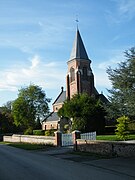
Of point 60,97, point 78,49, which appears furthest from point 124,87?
point 60,97

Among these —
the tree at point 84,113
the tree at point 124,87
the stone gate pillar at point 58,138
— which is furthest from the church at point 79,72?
the stone gate pillar at point 58,138

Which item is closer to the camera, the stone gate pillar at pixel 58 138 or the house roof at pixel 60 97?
the stone gate pillar at pixel 58 138

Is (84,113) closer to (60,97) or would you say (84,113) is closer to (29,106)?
(29,106)

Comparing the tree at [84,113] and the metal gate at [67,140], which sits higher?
the tree at [84,113]

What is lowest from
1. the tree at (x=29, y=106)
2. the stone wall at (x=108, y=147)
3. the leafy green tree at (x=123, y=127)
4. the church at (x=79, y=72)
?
the stone wall at (x=108, y=147)

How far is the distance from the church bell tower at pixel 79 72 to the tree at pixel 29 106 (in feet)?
28.5

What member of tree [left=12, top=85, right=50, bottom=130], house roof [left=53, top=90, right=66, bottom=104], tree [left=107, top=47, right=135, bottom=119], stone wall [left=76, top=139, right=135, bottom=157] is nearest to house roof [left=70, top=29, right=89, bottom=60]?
tree [left=12, top=85, right=50, bottom=130]

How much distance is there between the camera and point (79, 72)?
72.0m

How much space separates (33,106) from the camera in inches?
2591

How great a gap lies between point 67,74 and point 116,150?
56099mm

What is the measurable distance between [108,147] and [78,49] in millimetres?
54589

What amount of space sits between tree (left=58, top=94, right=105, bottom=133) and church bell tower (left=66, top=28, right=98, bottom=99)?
18557 mm

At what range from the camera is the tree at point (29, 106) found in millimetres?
65062

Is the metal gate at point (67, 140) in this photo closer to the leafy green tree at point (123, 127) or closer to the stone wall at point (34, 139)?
the stone wall at point (34, 139)
